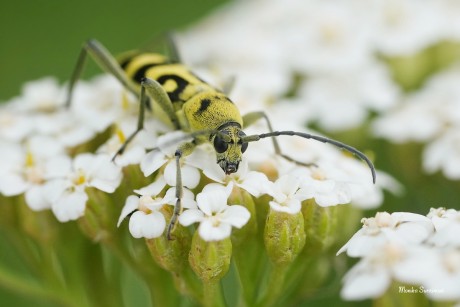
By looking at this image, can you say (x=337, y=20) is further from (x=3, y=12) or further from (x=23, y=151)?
(x=3, y=12)

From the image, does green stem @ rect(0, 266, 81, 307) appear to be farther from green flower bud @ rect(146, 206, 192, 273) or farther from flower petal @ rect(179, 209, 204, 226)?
flower petal @ rect(179, 209, 204, 226)

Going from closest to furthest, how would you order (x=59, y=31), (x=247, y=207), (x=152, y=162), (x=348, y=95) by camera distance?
(x=247, y=207)
(x=152, y=162)
(x=348, y=95)
(x=59, y=31)

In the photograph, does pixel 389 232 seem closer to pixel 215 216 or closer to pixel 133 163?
pixel 215 216

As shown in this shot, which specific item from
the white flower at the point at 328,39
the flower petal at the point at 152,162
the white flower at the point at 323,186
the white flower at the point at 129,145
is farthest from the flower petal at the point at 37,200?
the white flower at the point at 328,39

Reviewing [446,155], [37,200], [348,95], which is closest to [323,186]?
[446,155]

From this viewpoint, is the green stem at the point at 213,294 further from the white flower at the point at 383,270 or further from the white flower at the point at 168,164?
the white flower at the point at 383,270

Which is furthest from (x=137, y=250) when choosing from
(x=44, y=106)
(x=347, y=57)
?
(x=347, y=57)

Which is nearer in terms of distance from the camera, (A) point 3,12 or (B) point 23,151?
(B) point 23,151
